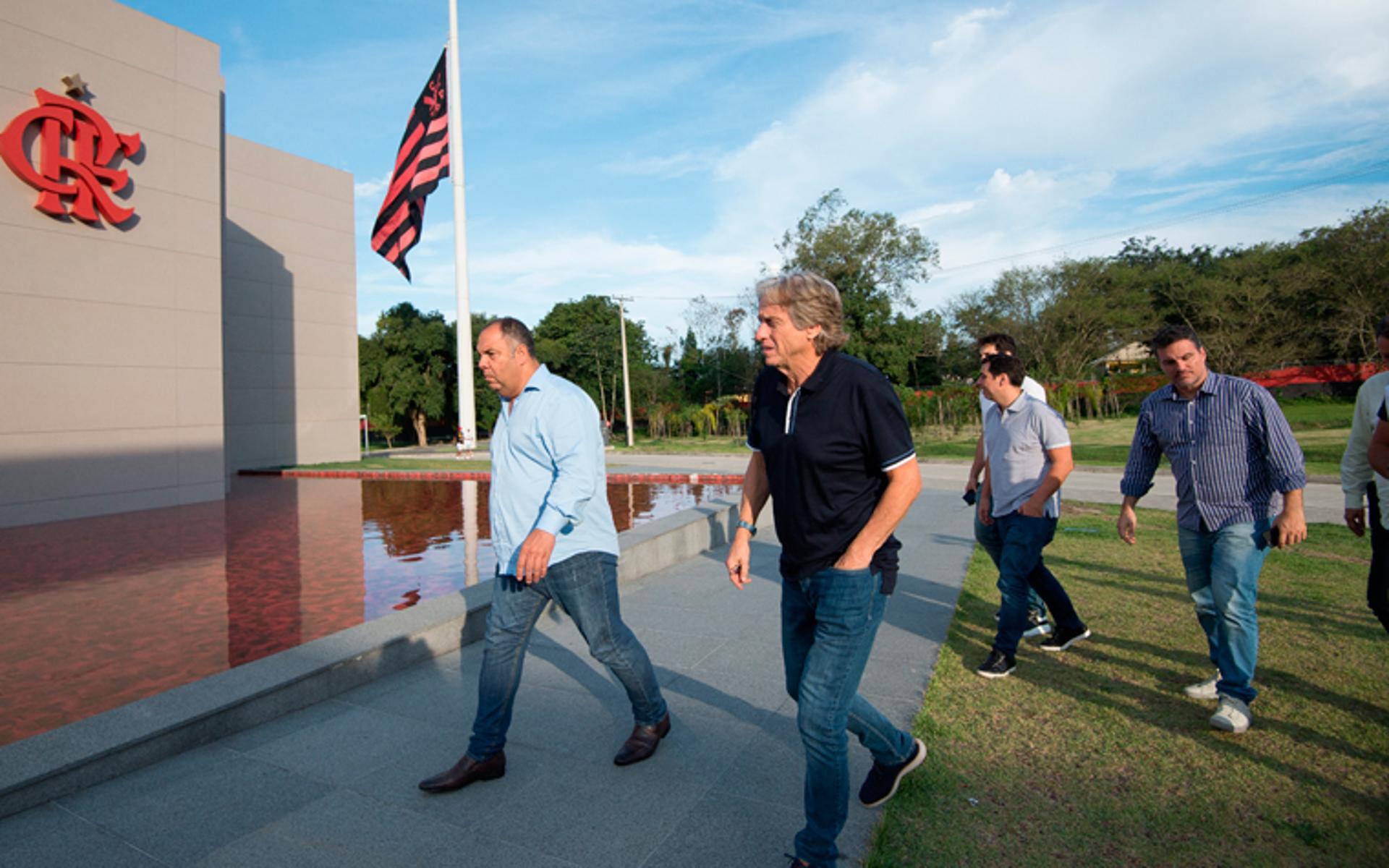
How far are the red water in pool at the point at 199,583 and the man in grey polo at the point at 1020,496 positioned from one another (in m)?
4.18

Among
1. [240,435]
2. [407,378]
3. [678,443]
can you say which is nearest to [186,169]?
[240,435]

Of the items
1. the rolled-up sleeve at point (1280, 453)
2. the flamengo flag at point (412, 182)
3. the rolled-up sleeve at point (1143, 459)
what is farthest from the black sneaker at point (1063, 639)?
the flamengo flag at point (412, 182)

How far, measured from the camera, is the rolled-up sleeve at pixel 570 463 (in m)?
2.84

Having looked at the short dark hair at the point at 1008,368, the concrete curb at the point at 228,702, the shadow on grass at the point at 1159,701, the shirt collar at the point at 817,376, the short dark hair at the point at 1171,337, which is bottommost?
the shadow on grass at the point at 1159,701

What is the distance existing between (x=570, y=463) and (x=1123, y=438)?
26889 millimetres

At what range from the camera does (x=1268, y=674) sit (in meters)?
3.79

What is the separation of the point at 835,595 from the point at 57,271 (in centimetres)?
1382

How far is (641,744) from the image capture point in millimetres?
3055

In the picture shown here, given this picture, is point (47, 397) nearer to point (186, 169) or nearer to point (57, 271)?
point (57, 271)

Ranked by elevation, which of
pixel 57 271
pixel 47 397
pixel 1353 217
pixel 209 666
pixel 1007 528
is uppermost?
pixel 1353 217

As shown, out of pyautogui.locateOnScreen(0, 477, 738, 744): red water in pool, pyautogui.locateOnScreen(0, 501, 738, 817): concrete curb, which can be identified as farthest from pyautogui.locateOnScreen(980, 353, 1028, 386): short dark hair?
pyautogui.locateOnScreen(0, 477, 738, 744): red water in pool

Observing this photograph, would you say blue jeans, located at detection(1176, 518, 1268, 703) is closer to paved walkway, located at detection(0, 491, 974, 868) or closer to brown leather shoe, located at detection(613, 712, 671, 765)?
paved walkway, located at detection(0, 491, 974, 868)

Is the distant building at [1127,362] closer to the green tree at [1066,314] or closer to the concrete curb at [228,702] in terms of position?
the green tree at [1066,314]

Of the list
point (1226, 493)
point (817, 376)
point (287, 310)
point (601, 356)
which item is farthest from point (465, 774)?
point (601, 356)
